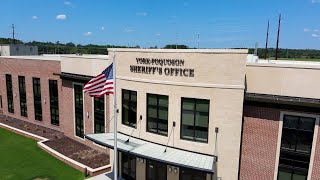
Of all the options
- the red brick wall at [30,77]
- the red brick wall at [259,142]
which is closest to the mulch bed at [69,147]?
the red brick wall at [30,77]

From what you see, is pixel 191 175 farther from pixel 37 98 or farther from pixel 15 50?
pixel 15 50

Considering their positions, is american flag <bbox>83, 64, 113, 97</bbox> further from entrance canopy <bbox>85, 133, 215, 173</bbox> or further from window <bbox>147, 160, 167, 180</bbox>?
window <bbox>147, 160, 167, 180</bbox>

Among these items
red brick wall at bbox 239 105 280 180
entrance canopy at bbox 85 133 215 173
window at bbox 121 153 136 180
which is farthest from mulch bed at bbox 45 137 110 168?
red brick wall at bbox 239 105 280 180

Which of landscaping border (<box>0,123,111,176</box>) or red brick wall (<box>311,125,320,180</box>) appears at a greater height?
red brick wall (<box>311,125,320,180</box>)

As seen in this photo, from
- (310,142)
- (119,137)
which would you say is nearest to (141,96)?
(119,137)

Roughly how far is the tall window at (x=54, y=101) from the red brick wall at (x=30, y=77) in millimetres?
576

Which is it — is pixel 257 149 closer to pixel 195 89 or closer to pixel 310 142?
pixel 310 142

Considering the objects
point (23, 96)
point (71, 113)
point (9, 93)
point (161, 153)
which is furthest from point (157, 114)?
point (9, 93)

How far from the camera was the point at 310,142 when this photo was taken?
16953 millimetres

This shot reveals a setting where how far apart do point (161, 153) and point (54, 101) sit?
22359 millimetres

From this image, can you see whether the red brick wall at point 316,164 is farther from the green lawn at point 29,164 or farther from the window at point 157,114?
the green lawn at point 29,164

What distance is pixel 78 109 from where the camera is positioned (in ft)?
103

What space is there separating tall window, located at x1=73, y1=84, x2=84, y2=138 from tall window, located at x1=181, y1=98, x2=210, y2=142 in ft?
50.1

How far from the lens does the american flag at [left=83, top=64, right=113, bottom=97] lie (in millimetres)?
16680
